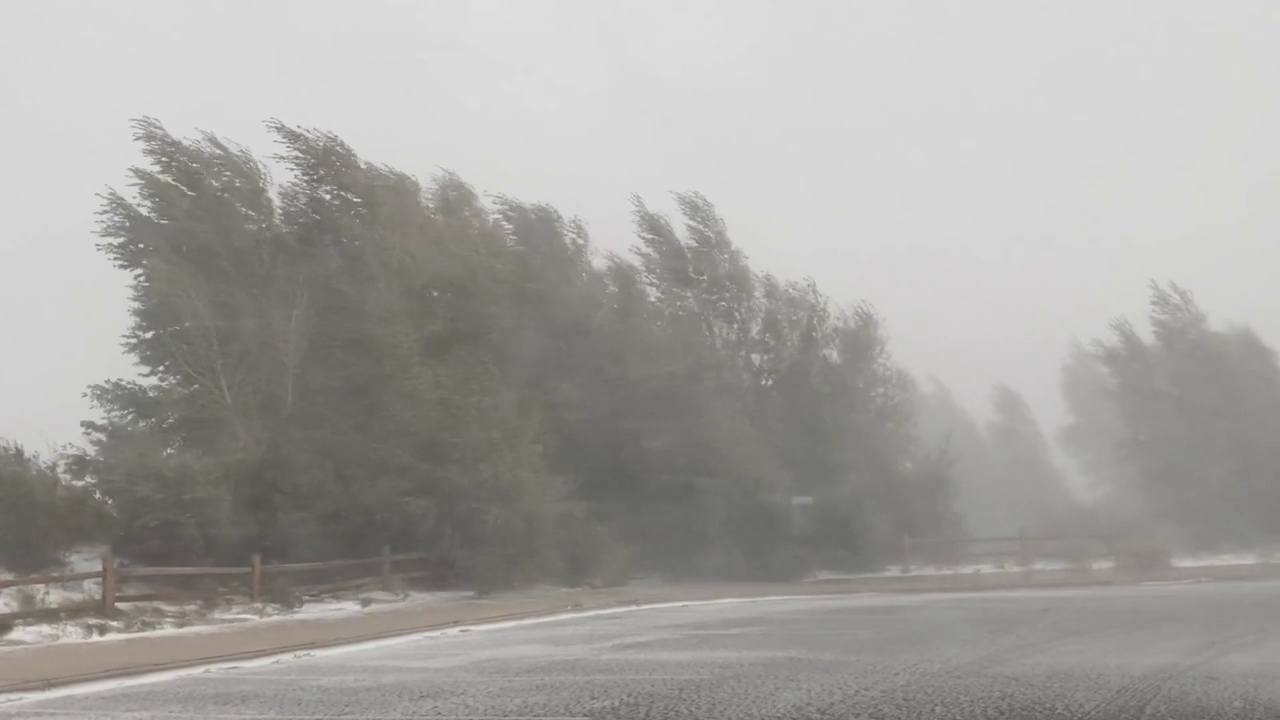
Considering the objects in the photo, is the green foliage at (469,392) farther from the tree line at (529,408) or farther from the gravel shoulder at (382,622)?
the gravel shoulder at (382,622)

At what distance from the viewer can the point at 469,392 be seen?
27.0 meters

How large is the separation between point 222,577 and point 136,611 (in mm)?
3831

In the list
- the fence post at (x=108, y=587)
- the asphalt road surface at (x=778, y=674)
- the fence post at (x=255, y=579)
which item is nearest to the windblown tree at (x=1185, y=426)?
the asphalt road surface at (x=778, y=674)

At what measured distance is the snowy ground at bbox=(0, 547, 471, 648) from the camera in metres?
16.6

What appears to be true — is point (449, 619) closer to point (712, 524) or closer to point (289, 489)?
point (289, 489)

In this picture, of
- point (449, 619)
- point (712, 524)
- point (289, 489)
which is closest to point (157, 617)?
point (449, 619)

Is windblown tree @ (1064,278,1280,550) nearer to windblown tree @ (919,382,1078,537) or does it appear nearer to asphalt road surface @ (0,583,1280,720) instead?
windblown tree @ (919,382,1078,537)

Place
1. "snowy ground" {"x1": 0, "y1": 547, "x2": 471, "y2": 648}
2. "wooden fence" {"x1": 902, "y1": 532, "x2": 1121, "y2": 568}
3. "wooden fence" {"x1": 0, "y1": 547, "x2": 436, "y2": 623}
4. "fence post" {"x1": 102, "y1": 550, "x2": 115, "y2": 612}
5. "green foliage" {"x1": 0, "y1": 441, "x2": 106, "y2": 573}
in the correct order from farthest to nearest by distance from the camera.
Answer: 1. "wooden fence" {"x1": 902, "y1": 532, "x2": 1121, "y2": 568}
2. "green foliage" {"x1": 0, "y1": 441, "x2": 106, "y2": 573}
3. "fence post" {"x1": 102, "y1": 550, "x2": 115, "y2": 612}
4. "wooden fence" {"x1": 0, "y1": 547, "x2": 436, "y2": 623}
5. "snowy ground" {"x1": 0, "y1": 547, "x2": 471, "y2": 648}

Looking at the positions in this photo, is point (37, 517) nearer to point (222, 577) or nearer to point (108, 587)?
point (222, 577)

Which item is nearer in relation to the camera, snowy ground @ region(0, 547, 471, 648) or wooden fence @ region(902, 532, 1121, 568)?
snowy ground @ region(0, 547, 471, 648)

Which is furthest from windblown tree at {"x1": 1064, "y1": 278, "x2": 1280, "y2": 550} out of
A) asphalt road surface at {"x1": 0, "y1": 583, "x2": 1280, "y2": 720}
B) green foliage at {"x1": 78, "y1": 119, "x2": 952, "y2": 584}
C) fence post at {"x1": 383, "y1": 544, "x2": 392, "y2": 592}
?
fence post at {"x1": 383, "y1": 544, "x2": 392, "y2": 592}

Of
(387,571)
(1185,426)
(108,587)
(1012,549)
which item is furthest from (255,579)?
(1185,426)

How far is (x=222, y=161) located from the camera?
27.9 m

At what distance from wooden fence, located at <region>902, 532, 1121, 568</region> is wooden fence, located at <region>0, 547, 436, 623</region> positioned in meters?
14.9
